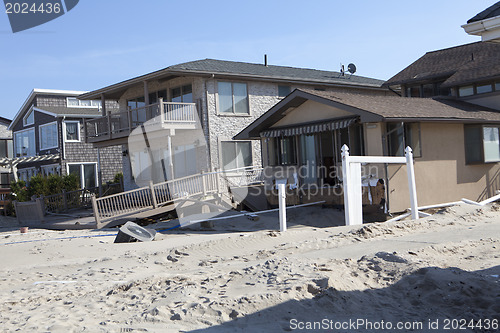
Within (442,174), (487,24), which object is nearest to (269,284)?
(487,24)

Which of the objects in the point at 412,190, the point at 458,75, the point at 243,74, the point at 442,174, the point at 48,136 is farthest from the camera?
the point at 48,136

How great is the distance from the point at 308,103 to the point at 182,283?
12997 mm

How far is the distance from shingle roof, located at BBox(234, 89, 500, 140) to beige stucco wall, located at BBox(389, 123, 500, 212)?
529 mm

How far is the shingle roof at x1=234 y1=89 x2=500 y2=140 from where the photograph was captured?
636 inches

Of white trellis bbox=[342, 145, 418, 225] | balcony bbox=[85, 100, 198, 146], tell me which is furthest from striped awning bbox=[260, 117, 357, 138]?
balcony bbox=[85, 100, 198, 146]

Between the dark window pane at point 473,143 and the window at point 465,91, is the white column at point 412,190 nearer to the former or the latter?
the dark window pane at point 473,143

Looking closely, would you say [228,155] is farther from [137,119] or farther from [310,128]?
[310,128]

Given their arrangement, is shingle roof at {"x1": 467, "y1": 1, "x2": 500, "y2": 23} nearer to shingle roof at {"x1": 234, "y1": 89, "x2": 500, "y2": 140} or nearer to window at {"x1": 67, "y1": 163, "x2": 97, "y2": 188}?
shingle roof at {"x1": 234, "y1": 89, "x2": 500, "y2": 140}

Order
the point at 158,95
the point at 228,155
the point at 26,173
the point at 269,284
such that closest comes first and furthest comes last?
the point at 269,284 → the point at 228,155 → the point at 158,95 → the point at 26,173

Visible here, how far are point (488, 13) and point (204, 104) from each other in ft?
56.0

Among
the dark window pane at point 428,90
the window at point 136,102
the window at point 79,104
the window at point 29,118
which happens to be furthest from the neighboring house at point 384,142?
the window at point 29,118

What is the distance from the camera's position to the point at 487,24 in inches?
293

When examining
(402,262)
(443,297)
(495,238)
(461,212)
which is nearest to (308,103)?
(461,212)

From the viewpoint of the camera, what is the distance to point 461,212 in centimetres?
1363
